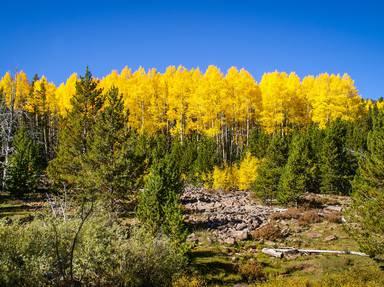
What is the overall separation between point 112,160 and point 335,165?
82.2 feet

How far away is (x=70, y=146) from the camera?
34031 millimetres

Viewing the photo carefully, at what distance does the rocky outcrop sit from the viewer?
28009 mm

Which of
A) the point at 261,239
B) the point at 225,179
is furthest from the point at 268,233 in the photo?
the point at 225,179

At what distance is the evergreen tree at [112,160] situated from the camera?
92.1 ft

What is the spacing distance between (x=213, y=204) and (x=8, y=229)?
2354 cm

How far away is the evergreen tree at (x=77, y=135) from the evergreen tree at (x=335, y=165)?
24.9m

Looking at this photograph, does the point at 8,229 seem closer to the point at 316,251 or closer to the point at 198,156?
the point at 316,251

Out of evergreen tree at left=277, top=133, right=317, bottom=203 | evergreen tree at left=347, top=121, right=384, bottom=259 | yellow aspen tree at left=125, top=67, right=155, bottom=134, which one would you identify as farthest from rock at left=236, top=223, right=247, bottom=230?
yellow aspen tree at left=125, top=67, right=155, bottom=134

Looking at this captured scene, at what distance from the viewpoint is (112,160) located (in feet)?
94.5

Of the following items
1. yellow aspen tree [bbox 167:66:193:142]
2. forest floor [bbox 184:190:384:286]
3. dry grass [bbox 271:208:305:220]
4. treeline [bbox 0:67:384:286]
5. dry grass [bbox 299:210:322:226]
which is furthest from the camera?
yellow aspen tree [bbox 167:66:193:142]

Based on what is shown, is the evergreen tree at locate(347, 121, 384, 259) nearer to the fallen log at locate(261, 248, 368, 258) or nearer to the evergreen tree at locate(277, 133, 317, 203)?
the fallen log at locate(261, 248, 368, 258)

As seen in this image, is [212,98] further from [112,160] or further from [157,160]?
[112,160]

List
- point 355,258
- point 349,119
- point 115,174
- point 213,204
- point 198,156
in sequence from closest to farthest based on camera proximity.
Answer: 1. point 355,258
2. point 115,174
3. point 213,204
4. point 198,156
5. point 349,119

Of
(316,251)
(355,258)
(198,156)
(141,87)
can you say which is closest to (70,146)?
(198,156)
